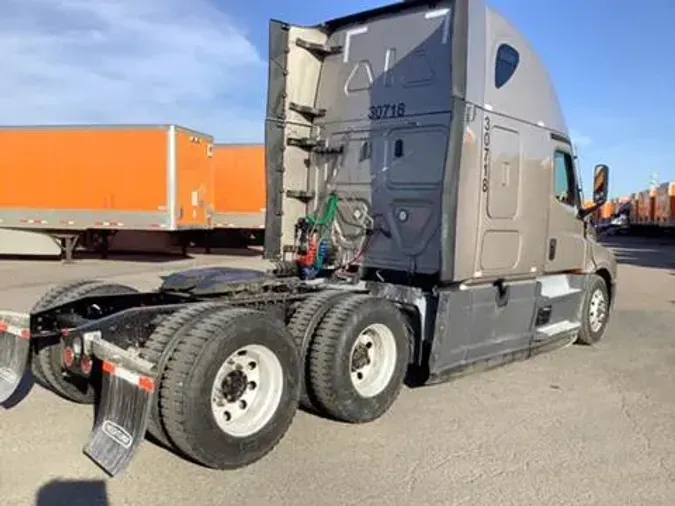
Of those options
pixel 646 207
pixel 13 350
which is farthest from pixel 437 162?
pixel 646 207

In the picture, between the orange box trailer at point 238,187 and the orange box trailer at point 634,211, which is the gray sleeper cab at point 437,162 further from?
the orange box trailer at point 634,211

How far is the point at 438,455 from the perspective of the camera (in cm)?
469

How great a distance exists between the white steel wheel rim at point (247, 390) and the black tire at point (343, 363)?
0.47 m

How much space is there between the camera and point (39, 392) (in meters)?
5.97

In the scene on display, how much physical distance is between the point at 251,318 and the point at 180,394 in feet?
2.36

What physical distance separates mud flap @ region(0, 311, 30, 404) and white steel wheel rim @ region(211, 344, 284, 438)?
5.18 feet

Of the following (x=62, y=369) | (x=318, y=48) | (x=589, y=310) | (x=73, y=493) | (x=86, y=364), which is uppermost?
(x=318, y=48)

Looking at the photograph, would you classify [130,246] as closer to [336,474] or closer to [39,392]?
[39,392]

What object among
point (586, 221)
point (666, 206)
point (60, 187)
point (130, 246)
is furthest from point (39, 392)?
point (666, 206)

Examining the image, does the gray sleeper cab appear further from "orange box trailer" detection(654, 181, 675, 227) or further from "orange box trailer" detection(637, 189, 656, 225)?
"orange box trailer" detection(637, 189, 656, 225)

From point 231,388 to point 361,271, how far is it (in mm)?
2597

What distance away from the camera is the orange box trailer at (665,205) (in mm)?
42562

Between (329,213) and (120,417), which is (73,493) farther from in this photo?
(329,213)

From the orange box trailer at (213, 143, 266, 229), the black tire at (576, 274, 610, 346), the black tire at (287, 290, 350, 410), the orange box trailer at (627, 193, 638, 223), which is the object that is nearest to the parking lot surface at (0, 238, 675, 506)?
the black tire at (287, 290, 350, 410)
